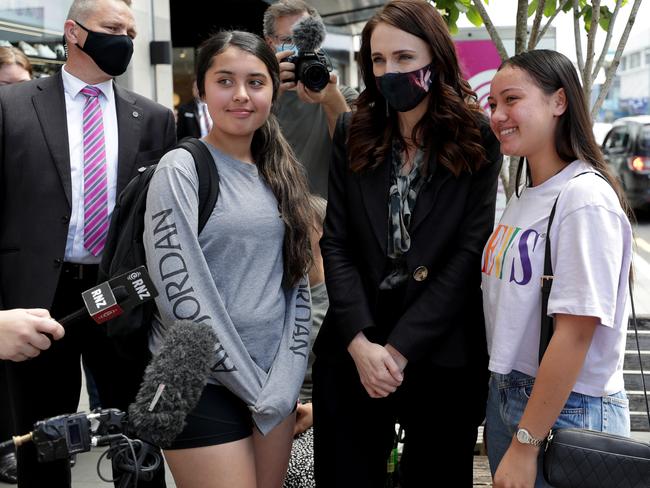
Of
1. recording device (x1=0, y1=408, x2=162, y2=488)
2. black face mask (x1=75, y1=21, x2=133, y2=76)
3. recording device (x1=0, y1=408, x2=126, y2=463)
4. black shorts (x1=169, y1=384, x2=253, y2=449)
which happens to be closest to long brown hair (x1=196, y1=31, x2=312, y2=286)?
black shorts (x1=169, y1=384, x2=253, y2=449)

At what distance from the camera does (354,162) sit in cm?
267

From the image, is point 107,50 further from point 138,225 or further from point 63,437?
point 63,437

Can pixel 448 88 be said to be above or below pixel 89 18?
below

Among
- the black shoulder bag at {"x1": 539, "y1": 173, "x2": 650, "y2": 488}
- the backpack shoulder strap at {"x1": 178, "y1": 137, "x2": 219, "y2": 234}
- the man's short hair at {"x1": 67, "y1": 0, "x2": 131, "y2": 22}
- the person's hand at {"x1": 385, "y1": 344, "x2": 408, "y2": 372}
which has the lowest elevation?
the black shoulder bag at {"x1": 539, "y1": 173, "x2": 650, "y2": 488}

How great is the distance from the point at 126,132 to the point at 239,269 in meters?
0.97

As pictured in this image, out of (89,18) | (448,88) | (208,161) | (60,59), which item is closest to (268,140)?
(208,161)

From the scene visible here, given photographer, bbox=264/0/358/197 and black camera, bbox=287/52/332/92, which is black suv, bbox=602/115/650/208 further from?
black camera, bbox=287/52/332/92

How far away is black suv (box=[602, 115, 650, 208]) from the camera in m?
14.3

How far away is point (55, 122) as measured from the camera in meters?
3.04

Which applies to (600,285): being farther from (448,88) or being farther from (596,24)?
(596,24)

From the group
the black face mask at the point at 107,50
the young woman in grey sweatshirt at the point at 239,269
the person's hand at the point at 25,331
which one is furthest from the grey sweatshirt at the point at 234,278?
the black face mask at the point at 107,50

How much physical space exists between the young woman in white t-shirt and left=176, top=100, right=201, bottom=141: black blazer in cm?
380

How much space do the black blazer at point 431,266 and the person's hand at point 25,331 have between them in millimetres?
934

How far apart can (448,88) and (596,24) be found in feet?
6.44
